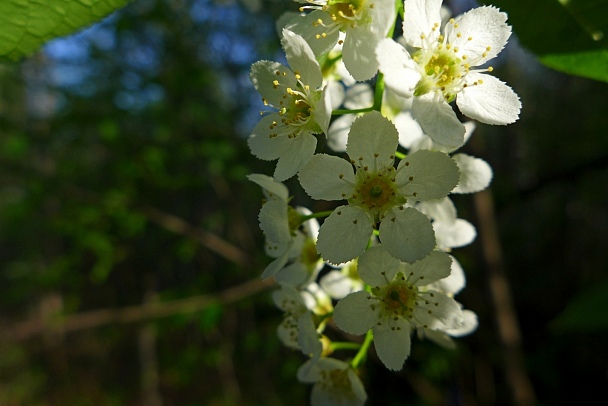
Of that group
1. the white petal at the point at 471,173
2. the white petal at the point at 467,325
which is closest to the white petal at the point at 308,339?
the white petal at the point at 467,325

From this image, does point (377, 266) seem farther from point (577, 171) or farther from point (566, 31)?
point (577, 171)

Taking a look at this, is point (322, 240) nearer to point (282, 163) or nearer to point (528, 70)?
point (282, 163)

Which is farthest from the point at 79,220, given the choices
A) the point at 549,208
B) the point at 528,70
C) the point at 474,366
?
the point at 528,70

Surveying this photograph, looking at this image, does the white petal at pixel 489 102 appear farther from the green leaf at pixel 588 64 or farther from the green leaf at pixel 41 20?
the green leaf at pixel 41 20

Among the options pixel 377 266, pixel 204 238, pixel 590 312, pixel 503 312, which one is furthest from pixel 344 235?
pixel 204 238

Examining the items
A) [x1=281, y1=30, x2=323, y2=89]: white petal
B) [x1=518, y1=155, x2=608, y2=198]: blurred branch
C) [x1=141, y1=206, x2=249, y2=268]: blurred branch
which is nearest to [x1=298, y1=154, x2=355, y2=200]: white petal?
[x1=281, y1=30, x2=323, y2=89]: white petal

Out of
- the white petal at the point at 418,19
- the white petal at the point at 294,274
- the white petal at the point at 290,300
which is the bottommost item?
the white petal at the point at 290,300
